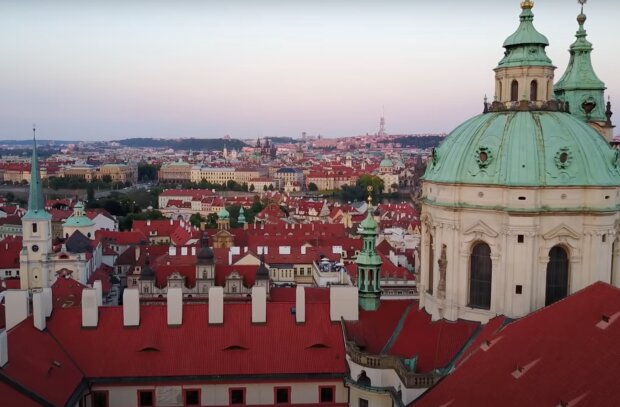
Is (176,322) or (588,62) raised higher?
(588,62)

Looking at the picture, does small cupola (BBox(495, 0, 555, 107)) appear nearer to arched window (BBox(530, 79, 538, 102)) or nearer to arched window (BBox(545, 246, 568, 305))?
arched window (BBox(530, 79, 538, 102))

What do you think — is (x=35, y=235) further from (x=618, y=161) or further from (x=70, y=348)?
(x=618, y=161)

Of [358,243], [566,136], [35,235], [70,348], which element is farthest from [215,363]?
[358,243]

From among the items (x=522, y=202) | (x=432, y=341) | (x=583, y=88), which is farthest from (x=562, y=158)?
A: (x=583, y=88)

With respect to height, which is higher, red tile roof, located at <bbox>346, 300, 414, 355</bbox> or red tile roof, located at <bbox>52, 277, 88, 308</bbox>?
red tile roof, located at <bbox>346, 300, 414, 355</bbox>

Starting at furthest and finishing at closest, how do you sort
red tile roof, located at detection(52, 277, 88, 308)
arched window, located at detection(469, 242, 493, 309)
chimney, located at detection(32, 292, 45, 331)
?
red tile roof, located at detection(52, 277, 88, 308) < chimney, located at detection(32, 292, 45, 331) < arched window, located at detection(469, 242, 493, 309)

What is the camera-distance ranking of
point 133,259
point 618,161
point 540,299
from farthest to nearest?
point 133,259, point 618,161, point 540,299

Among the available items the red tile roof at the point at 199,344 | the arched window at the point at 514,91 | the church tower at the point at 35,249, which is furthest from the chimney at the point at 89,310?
the church tower at the point at 35,249

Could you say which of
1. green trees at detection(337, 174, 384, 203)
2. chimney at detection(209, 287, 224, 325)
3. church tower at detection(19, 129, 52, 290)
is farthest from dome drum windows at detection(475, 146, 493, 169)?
green trees at detection(337, 174, 384, 203)
